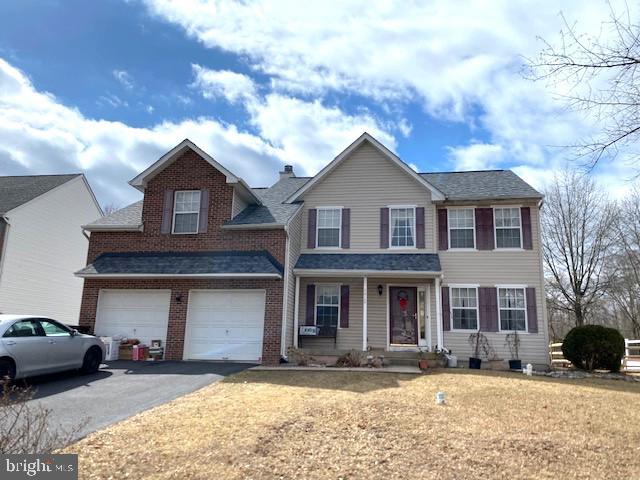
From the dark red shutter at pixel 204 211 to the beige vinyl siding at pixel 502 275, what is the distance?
819 cm

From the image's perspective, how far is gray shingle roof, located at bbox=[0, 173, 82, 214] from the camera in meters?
19.6

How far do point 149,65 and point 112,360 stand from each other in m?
8.85

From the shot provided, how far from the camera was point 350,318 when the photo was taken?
15273mm

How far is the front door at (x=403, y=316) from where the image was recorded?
1531 cm

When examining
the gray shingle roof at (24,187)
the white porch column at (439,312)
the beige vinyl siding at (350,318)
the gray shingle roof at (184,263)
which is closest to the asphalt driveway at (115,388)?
the gray shingle roof at (184,263)

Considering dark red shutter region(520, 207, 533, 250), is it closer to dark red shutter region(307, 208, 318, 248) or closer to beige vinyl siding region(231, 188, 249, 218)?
dark red shutter region(307, 208, 318, 248)

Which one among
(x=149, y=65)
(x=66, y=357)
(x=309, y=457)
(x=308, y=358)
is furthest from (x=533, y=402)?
(x=149, y=65)

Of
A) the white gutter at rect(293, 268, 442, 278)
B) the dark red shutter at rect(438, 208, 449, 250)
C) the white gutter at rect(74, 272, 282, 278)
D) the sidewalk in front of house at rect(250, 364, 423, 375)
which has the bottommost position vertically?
the sidewalk in front of house at rect(250, 364, 423, 375)

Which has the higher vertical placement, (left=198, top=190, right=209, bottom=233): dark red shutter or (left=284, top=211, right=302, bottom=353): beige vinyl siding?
(left=198, top=190, right=209, bottom=233): dark red shutter

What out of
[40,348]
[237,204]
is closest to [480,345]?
[237,204]

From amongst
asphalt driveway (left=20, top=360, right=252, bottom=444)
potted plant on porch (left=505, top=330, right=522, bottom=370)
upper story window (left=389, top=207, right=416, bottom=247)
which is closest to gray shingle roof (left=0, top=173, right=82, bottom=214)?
asphalt driveway (left=20, top=360, right=252, bottom=444)

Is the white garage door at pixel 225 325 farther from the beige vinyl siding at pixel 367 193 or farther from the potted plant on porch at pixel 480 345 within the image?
the potted plant on porch at pixel 480 345

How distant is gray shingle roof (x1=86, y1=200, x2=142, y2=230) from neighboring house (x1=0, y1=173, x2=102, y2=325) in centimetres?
274

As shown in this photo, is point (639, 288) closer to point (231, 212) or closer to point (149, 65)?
point (231, 212)
